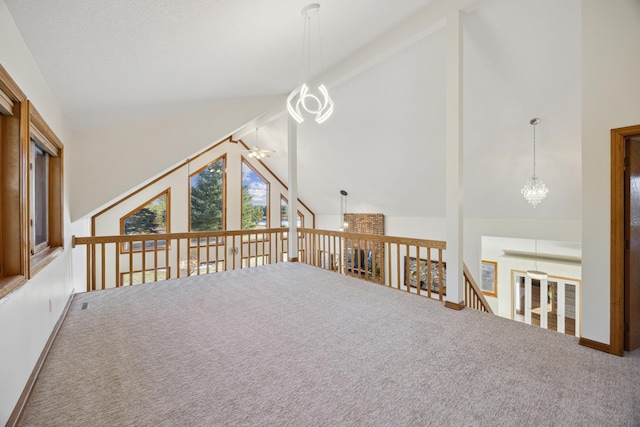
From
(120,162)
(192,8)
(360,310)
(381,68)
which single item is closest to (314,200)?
(381,68)

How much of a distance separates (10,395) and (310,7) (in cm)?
354

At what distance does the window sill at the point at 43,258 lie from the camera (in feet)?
6.96

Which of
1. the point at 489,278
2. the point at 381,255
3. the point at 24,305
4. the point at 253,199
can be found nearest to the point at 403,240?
the point at 381,255

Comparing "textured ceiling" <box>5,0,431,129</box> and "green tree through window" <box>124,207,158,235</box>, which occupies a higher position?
"textured ceiling" <box>5,0,431,129</box>

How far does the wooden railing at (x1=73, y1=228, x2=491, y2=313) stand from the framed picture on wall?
0.95 metres

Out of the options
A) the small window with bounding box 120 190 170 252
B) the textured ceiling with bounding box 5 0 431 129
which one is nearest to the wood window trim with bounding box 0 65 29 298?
the textured ceiling with bounding box 5 0 431 129

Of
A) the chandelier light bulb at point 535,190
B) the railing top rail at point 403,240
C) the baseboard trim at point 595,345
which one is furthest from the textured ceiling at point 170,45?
the baseboard trim at point 595,345

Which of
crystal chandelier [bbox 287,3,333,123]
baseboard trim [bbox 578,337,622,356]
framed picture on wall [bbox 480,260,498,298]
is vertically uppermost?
crystal chandelier [bbox 287,3,333,123]

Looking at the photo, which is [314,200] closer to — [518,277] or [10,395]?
[518,277]

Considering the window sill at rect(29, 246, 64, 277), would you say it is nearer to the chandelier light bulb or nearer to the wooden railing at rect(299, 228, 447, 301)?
the wooden railing at rect(299, 228, 447, 301)

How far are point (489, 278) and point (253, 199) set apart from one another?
7558mm

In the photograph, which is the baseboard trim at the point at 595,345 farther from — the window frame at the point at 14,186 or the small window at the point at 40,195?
the small window at the point at 40,195

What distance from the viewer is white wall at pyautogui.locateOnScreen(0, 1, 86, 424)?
5.03 ft

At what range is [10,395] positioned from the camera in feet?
5.03
